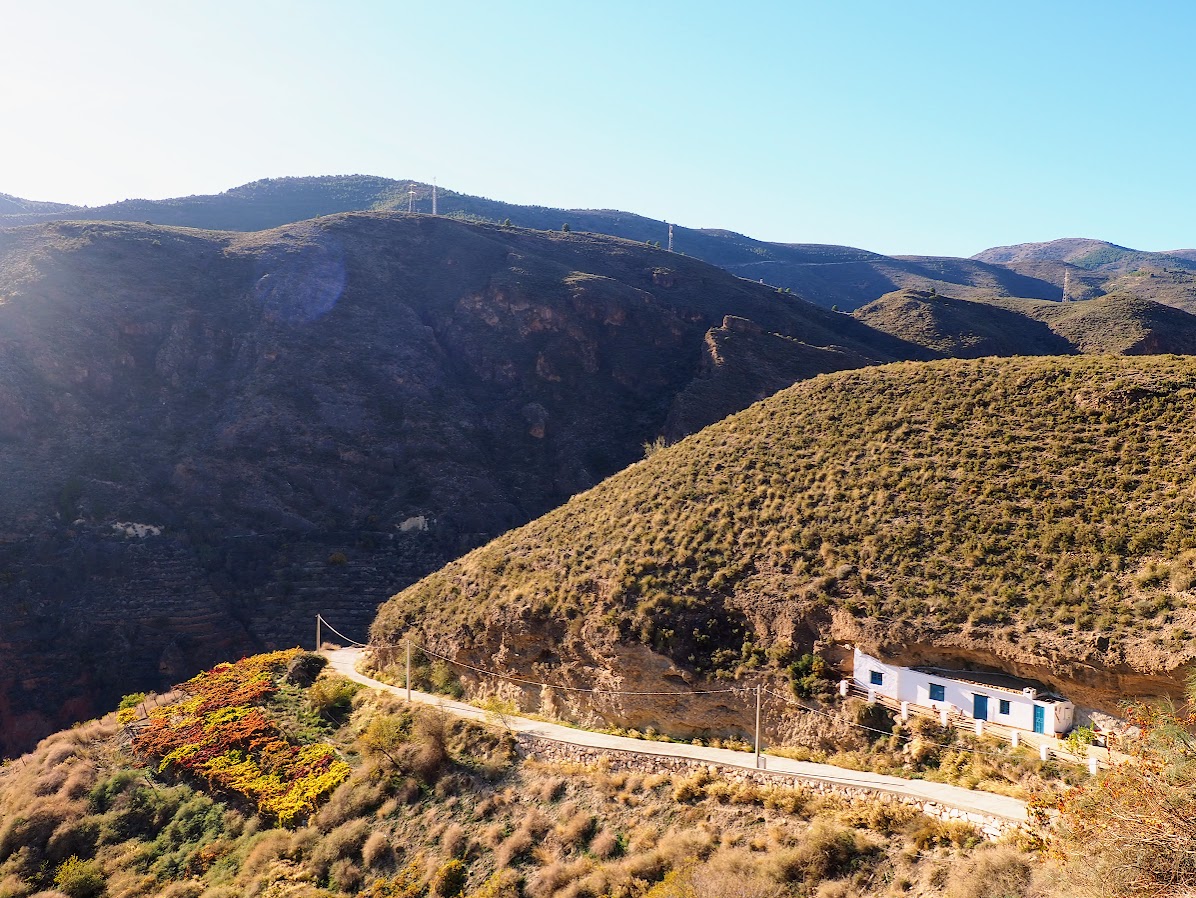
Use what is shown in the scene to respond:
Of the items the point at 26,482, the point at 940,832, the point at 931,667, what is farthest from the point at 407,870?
the point at 26,482

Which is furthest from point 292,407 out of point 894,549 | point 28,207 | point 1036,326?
point 28,207

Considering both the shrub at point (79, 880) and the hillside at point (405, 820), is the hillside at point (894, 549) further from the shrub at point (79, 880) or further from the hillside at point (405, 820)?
the shrub at point (79, 880)

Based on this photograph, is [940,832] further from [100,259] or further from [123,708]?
[100,259]

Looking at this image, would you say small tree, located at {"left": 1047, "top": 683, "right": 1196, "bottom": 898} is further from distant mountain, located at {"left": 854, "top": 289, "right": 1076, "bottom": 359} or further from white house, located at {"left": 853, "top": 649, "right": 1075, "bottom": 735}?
distant mountain, located at {"left": 854, "top": 289, "right": 1076, "bottom": 359}

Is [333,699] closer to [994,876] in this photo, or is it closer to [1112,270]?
[994,876]

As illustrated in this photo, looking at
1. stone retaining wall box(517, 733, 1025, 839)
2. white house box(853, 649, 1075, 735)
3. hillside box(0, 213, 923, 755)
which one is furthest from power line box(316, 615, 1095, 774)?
hillside box(0, 213, 923, 755)

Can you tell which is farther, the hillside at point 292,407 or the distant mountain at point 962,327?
the distant mountain at point 962,327

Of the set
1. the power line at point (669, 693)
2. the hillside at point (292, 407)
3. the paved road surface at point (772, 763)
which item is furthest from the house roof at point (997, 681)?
the hillside at point (292, 407)
